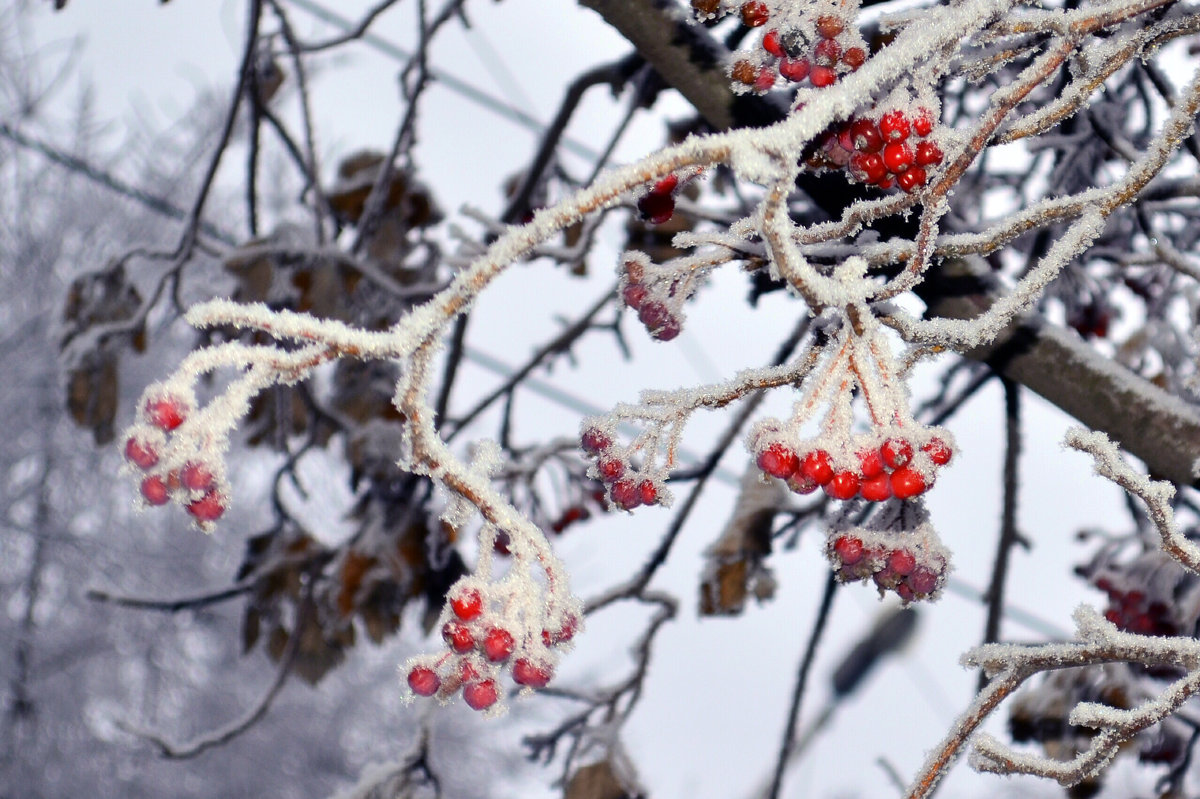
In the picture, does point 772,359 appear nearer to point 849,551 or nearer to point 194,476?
point 849,551

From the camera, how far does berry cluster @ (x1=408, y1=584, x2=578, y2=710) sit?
55 cm

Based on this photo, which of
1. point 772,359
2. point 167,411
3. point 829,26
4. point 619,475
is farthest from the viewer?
point 772,359

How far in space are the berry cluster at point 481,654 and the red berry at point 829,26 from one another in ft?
1.30

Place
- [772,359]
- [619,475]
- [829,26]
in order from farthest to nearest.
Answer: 1. [772,359]
2. [619,475]
3. [829,26]

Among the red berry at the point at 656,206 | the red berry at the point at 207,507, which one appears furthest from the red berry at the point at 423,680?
the red berry at the point at 656,206

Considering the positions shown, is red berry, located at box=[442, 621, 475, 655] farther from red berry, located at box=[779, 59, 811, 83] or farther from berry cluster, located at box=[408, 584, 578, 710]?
red berry, located at box=[779, 59, 811, 83]

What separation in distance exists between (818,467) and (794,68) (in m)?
0.25

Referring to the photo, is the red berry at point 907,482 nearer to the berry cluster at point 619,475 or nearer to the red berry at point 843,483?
the red berry at point 843,483

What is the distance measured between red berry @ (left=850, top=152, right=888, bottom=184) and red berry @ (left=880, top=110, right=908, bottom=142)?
2cm

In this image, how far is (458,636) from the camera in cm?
55

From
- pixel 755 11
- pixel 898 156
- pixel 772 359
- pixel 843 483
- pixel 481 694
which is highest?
pixel 772 359

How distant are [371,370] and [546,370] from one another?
15.1 inches

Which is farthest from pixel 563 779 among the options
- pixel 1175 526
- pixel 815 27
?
pixel 815 27

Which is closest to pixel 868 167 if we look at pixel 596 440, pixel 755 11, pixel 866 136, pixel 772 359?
pixel 866 136
